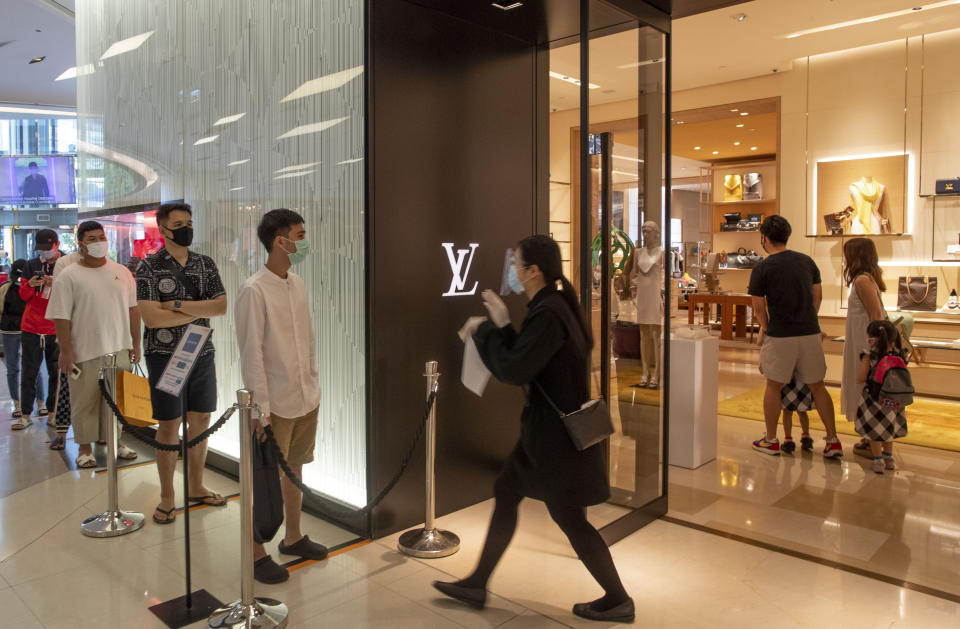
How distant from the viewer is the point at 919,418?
628cm

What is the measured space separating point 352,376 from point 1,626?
176 centimetres

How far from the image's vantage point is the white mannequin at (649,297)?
12.4 feet

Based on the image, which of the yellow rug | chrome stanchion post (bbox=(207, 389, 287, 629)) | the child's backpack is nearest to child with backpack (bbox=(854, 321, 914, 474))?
the child's backpack

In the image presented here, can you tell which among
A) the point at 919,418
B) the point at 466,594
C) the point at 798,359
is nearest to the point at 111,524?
the point at 466,594

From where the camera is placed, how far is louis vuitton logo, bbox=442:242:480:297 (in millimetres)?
3838

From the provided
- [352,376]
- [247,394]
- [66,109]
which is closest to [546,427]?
[247,394]

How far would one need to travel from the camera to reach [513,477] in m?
2.64

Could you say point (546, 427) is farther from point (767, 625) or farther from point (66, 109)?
point (66, 109)

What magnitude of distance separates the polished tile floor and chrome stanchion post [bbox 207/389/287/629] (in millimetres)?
154

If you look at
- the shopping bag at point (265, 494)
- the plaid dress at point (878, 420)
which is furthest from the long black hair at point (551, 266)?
the plaid dress at point (878, 420)

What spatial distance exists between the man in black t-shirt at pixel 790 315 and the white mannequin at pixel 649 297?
4.66 feet

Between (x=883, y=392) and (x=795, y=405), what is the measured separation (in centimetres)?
66

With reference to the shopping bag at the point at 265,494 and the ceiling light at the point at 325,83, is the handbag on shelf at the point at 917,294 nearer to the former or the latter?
the ceiling light at the point at 325,83

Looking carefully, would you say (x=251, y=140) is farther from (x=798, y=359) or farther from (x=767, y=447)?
(x=767, y=447)
